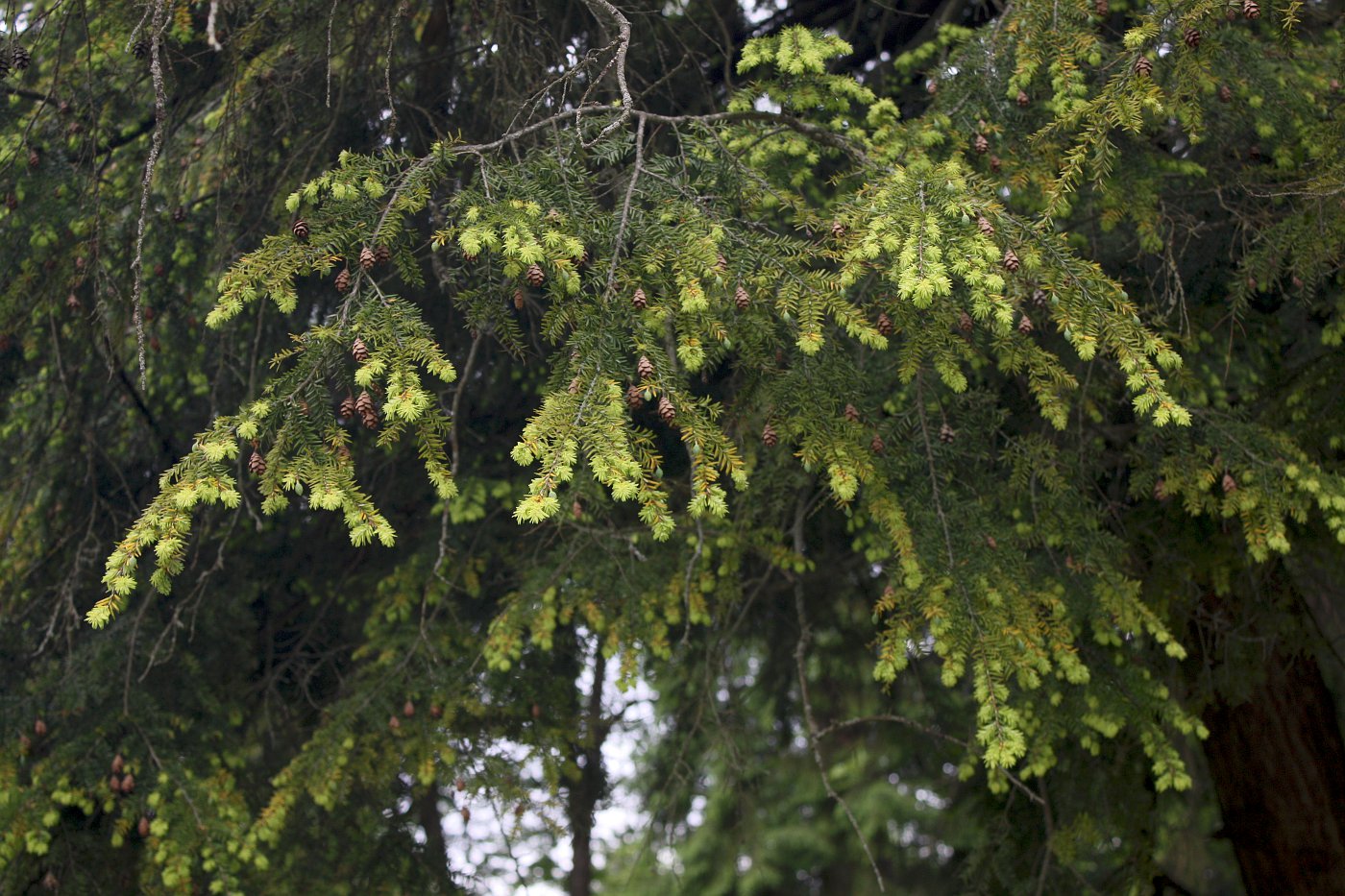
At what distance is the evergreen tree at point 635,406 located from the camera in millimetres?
3234

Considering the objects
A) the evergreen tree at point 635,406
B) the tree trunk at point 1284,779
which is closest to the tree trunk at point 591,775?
the evergreen tree at point 635,406

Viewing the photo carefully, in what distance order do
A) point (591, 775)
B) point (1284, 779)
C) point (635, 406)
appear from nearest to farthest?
point (635, 406), point (1284, 779), point (591, 775)

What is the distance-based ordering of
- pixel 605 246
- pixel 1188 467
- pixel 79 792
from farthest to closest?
pixel 79 792 → pixel 1188 467 → pixel 605 246

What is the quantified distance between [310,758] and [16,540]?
163 cm

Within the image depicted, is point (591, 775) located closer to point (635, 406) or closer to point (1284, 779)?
point (1284, 779)

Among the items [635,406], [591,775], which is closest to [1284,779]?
[591,775]

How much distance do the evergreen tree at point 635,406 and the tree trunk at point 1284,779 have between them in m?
0.02

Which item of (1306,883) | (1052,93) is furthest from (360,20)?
(1306,883)

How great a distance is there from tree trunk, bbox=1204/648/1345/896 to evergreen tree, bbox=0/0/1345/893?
22 mm

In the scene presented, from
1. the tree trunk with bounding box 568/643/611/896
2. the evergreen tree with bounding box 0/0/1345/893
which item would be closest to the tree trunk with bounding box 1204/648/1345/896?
the evergreen tree with bounding box 0/0/1345/893

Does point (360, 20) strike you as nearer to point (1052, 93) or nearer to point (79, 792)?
point (1052, 93)

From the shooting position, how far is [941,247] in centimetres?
308

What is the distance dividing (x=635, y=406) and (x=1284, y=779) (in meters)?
4.05

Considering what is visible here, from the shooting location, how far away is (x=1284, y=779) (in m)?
5.51
